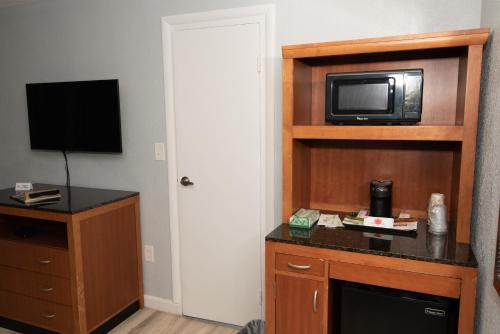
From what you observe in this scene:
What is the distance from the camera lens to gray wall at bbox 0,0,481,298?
7.10 ft

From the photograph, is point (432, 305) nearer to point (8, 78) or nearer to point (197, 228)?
point (197, 228)

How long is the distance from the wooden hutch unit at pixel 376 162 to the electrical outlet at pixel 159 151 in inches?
42.1

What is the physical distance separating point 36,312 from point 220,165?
1562mm

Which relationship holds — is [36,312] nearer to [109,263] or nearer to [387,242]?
[109,263]

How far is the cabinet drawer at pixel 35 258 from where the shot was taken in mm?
2332

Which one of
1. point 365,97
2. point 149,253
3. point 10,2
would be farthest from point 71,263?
point 10,2

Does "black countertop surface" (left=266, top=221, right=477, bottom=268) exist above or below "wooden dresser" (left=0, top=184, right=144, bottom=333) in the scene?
above

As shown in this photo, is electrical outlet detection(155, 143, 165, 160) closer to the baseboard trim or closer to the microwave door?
the baseboard trim

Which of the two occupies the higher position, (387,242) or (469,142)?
(469,142)

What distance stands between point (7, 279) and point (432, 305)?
2.63 metres

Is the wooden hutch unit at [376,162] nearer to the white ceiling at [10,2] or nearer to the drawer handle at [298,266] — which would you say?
the drawer handle at [298,266]

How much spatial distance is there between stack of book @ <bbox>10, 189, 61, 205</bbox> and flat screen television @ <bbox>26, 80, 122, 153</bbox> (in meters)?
0.44

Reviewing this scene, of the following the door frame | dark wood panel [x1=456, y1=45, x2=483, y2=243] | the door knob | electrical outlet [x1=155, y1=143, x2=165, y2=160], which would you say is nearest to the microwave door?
dark wood panel [x1=456, y1=45, x2=483, y2=243]

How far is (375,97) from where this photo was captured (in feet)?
6.02
